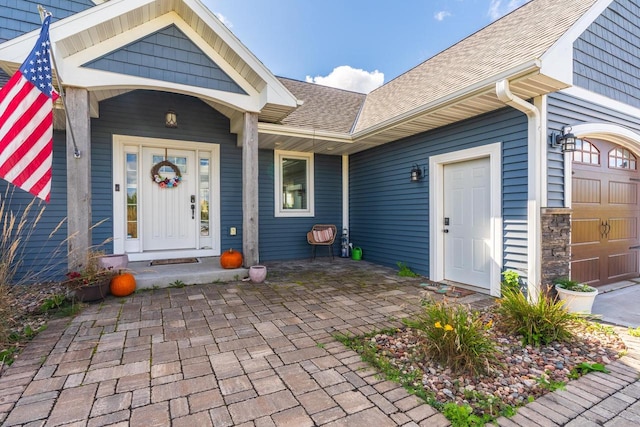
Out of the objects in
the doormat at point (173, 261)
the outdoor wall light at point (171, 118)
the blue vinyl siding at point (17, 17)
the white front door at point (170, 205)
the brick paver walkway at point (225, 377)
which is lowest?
the brick paver walkway at point (225, 377)

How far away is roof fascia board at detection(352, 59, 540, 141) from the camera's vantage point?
10.0ft

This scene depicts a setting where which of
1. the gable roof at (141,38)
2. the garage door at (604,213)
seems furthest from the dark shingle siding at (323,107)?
the garage door at (604,213)

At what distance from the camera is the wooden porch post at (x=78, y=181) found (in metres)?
3.64

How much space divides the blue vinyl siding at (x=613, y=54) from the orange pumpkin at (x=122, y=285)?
6112 mm

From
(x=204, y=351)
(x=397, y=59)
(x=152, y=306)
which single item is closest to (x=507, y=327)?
(x=204, y=351)

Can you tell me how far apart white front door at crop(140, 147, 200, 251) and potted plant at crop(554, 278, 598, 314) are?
5.62 m

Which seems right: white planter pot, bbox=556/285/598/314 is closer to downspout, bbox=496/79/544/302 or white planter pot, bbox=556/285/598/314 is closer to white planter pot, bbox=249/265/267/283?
downspout, bbox=496/79/544/302

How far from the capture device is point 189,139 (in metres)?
5.68

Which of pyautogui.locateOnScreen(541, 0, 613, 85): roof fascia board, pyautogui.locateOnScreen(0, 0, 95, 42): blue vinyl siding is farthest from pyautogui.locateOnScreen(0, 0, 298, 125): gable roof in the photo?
pyautogui.locateOnScreen(541, 0, 613, 85): roof fascia board

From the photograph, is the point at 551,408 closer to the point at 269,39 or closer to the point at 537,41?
the point at 537,41

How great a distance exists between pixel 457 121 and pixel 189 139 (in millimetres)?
4544

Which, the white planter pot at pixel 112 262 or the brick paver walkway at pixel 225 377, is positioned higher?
the white planter pot at pixel 112 262

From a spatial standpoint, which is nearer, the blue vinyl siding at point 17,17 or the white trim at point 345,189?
the blue vinyl siding at point 17,17

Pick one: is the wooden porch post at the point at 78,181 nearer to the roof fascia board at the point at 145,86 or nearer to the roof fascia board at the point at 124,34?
the roof fascia board at the point at 145,86
